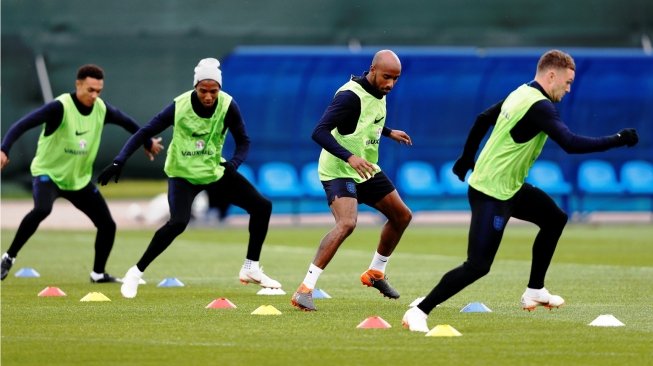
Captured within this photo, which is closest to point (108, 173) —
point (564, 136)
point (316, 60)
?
point (564, 136)

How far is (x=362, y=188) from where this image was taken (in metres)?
12.6

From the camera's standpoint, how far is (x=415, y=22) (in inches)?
1407

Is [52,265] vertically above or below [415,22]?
below

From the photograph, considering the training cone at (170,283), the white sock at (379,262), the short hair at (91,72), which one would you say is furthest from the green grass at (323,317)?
the short hair at (91,72)

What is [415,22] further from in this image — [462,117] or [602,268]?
[602,268]

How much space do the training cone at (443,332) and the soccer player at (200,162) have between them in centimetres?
386

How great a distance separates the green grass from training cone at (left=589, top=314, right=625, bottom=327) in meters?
0.10

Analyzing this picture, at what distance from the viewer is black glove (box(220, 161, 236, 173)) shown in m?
13.3

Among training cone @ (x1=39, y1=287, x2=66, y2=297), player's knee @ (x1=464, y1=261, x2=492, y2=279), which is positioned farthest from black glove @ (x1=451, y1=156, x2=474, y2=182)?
training cone @ (x1=39, y1=287, x2=66, y2=297)

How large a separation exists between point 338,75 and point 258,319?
19.2m

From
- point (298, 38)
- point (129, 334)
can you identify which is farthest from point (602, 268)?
point (298, 38)

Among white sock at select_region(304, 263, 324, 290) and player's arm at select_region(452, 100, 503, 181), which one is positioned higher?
player's arm at select_region(452, 100, 503, 181)

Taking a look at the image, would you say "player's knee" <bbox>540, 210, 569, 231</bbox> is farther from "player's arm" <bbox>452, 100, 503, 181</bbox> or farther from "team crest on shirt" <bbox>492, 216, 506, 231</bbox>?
"team crest on shirt" <bbox>492, 216, 506, 231</bbox>

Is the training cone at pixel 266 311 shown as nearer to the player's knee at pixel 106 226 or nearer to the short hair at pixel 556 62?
the short hair at pixel 556 62
